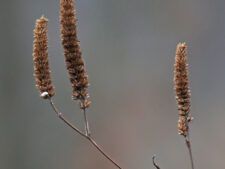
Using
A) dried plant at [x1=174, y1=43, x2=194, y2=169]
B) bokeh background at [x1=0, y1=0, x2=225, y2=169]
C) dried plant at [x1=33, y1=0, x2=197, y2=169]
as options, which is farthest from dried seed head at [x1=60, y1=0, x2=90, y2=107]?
bokeh background at [x1=0, y1=0, x2=225, y2=169]

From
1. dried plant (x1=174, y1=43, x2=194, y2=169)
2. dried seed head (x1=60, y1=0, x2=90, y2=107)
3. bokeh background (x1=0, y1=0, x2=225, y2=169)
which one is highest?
dried seed head (x1=60, y1=0, x2=90, y2=107)

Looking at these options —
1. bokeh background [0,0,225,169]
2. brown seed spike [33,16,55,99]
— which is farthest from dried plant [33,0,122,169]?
bokeh background [0,0,225,169]

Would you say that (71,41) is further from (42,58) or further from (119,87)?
(119,87)

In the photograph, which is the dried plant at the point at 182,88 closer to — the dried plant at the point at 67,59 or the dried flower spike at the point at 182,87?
the dried flower spike at the point at 182,87

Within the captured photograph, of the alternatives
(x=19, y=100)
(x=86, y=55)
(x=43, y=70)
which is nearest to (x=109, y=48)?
(x=86, y=55)

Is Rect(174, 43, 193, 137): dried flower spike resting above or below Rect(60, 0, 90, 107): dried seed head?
below

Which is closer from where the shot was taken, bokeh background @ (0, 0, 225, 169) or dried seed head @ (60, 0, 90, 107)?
dried seed head @ (60, 0, 90, 107)

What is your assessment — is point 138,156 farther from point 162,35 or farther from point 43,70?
point 43,70

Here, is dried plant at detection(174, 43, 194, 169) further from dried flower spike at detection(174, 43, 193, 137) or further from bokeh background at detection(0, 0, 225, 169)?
bokeh background at detection(0, 0, 225, 169)
